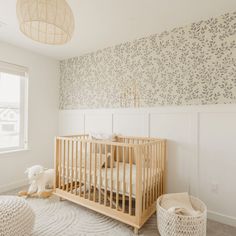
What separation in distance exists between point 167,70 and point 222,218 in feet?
6.35

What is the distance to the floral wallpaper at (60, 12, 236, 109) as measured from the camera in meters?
2.19

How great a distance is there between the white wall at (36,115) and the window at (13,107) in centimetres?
10

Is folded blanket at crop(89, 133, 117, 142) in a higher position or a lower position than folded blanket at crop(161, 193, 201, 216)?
higher

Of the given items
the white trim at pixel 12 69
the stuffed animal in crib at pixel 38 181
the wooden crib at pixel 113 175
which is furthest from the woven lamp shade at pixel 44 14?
the stuffed animal in crib at pixel 38 181

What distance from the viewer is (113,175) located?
6.99ft

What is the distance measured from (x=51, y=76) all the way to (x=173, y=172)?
2.90 m

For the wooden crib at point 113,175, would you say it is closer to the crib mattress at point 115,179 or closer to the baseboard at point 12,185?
the crib mattress at point 115,179

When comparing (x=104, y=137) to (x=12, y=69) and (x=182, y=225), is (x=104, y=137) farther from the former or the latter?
(x=12, y=69)

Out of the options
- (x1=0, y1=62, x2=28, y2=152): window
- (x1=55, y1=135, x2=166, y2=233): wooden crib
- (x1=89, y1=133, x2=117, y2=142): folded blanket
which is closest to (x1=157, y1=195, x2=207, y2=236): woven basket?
(x1=55, y1=135, x2=166, y2=233): wooden crib

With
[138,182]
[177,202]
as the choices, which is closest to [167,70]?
[138,182]

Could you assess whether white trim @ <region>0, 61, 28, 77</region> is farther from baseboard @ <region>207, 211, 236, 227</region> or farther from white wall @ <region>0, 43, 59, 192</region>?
baseboard @ <region>207, 211, 236, 227</region>

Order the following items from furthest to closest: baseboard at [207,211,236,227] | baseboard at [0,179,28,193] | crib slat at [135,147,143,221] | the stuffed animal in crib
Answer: baseboard at [0,179,28,193], the stuffed animal in crib, baseboard at [207,211,236,227], crib slat at [135,147,143,221]

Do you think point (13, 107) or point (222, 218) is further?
point (13, 107)

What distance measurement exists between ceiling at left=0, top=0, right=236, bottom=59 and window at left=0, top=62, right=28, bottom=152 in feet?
1.68
